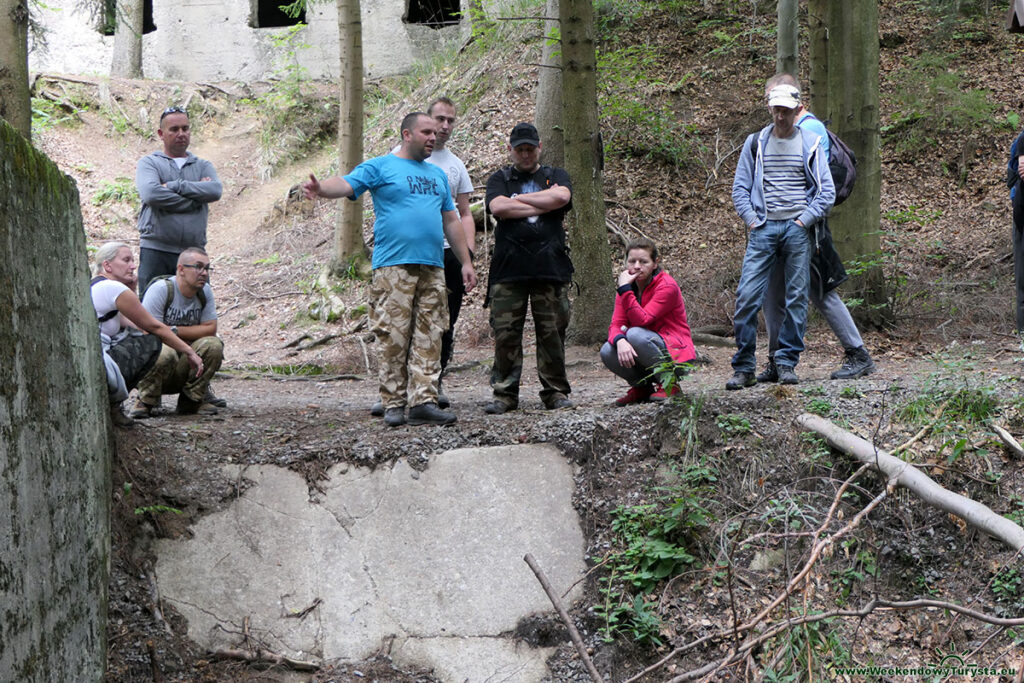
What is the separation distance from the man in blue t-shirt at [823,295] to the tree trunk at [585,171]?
247 cm

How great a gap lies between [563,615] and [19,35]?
15.5 ft

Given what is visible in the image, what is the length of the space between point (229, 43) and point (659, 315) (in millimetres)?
17714

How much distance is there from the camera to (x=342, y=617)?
16.8ft

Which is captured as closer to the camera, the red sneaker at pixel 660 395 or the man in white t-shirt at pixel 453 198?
the red sneaker at pixel 660 395

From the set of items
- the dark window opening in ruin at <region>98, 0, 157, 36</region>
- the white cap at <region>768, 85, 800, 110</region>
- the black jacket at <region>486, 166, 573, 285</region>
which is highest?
the dark window opening in ruin at <region>98, 0, 157, 36</region>

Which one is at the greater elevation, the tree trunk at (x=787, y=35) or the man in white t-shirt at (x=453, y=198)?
the tree trunk at (x=787, y=35)

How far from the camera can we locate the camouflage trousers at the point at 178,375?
614cm

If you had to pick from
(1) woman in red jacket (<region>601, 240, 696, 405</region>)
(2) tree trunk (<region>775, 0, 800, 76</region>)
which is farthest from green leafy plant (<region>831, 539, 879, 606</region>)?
(2) tree trunk (<region>775, 0, 800, 76</region>)

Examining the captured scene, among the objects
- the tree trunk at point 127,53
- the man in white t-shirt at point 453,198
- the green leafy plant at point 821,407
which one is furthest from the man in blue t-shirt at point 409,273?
the tree trunk at point 127,53

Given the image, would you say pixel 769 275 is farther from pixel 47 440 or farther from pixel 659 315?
pixel 47 440

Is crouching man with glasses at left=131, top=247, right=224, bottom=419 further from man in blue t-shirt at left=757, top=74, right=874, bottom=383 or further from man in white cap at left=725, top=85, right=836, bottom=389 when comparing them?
man in blue t-shirt at left=757, top=74, right=874, bottom=383

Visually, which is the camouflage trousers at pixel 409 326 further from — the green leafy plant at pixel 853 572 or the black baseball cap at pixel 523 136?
the green leafy plant at pixel 853 572

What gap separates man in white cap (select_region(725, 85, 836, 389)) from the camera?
638 cm

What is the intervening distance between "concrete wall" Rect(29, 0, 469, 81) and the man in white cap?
1470cm
